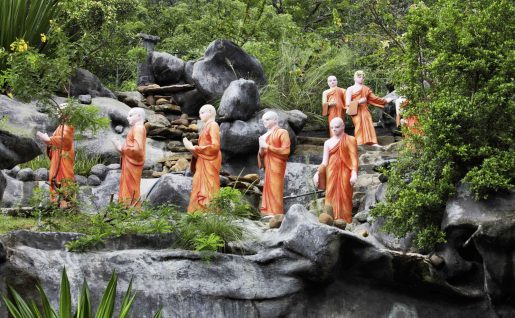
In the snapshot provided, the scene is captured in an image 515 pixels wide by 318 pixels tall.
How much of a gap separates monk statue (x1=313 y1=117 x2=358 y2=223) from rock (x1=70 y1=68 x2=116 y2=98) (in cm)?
727

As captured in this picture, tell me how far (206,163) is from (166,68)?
811cm

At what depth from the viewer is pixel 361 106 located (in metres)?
19.3

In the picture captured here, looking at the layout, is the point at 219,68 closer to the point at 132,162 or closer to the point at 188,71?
the point at 188,71

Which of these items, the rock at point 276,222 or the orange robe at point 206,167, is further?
the orange robe at point 206,167

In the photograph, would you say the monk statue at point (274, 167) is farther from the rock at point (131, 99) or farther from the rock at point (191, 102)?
the rock at point (131, 99)

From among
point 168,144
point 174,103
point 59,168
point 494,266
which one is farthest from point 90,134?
point 494,266

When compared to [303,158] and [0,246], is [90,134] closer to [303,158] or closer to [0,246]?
[303,158]

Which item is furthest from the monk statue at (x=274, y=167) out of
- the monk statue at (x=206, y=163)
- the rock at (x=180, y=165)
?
A: the rock at (x=180, y=165)

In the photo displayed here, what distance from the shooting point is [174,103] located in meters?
22.0

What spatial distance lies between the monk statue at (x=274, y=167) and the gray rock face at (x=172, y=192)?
1219mm

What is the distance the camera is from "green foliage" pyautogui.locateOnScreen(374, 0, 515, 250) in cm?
1237

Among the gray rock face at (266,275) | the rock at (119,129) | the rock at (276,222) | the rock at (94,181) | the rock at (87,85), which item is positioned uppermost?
the rock at (87,85)

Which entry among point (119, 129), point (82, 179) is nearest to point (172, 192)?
point (82, 179)

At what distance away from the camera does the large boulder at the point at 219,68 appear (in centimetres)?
2109
